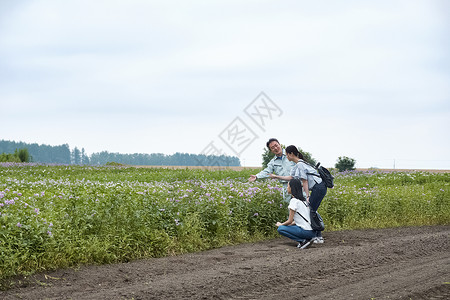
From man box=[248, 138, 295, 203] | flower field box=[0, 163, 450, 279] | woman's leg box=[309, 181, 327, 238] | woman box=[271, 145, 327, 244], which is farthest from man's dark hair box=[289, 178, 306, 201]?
flower field box=[0, 163, 450, 279]

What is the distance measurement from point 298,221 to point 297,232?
197 mm

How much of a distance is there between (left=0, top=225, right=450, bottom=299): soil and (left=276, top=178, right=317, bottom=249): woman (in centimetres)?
27

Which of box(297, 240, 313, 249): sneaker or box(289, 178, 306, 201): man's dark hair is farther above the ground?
box(289, 178, 306, 201): man's dark hair

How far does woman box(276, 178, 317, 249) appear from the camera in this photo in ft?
26.7

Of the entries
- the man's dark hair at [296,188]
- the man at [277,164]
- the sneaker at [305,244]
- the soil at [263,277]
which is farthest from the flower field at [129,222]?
the man's dark hair at [296,188]

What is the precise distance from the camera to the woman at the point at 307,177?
8.34 m

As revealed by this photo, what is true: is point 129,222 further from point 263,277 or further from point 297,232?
point 297,232

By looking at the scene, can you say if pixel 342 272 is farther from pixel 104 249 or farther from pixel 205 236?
pixel 104 249

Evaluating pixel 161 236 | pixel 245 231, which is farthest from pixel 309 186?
pixel 161 236

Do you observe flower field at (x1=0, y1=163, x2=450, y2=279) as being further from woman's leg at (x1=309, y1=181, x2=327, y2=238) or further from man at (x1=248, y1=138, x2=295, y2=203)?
woman's leg at (x1=309, y1=181, x2=327, y2=238)

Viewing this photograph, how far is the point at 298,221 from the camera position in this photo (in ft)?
27.3

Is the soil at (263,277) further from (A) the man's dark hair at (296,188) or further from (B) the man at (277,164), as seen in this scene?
(B) the man at (277,164)

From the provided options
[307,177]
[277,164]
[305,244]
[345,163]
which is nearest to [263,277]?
[305,244]

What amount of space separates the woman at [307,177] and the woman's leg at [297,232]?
56 centimetres
